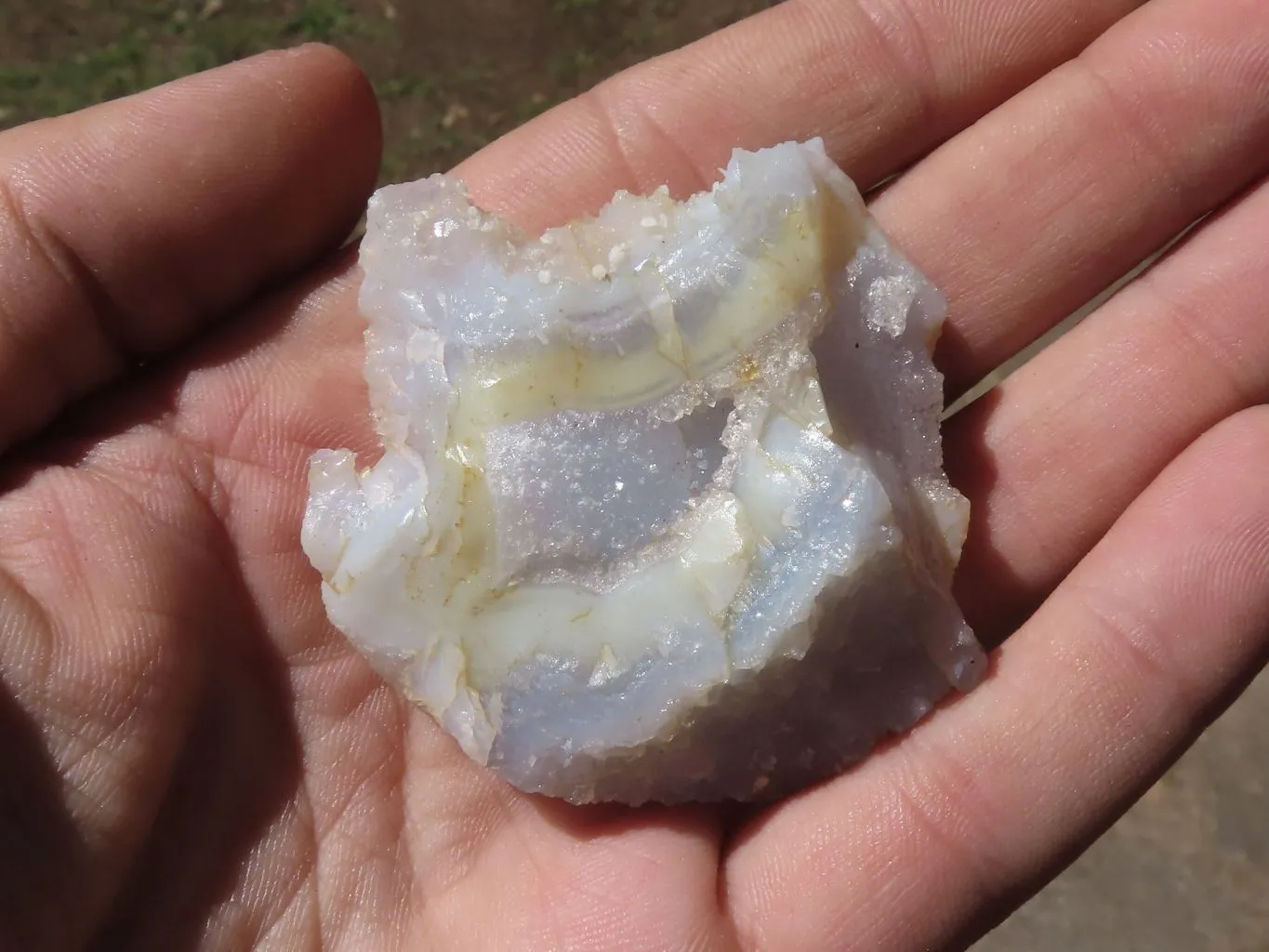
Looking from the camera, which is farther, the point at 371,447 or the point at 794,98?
the point at 794,98

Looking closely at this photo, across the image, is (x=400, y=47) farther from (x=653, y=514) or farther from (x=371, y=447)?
(x=653, y=514)

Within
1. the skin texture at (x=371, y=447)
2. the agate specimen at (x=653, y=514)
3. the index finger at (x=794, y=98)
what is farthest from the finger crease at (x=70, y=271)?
the index finger at (x=794, y=98)

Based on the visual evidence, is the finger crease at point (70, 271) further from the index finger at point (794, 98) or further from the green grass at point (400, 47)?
the green grass at point (400, 47)

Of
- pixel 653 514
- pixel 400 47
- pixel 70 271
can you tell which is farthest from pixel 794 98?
pixel 400 47

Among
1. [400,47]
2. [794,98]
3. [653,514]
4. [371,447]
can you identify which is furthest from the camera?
[400,47]

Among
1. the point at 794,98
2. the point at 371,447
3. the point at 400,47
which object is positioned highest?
the point at 794,98

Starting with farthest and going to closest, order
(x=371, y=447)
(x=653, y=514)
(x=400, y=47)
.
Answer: (x=400, y=47) → (x=371, y=447) → (x=653, y=514)
